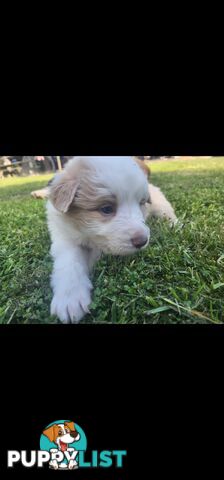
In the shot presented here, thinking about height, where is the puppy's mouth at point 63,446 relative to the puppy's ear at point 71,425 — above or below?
below

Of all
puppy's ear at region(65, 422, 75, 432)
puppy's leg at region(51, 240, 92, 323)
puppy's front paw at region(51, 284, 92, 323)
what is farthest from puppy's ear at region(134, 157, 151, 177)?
puppy's ear at region(65, 422, 75, 432)

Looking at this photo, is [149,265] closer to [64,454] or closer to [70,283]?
[70,283]

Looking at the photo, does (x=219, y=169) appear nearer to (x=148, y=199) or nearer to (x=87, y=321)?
(x=148, y=199)

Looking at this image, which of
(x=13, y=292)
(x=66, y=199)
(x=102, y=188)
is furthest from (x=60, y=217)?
(x=13, y=292)

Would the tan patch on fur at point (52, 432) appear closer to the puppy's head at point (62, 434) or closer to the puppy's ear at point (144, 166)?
the puppy's head at point (62, 434)

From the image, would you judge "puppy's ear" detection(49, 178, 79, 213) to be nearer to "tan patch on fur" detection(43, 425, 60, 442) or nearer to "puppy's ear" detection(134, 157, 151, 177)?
"puppy's ear" detection(134, 157, 151, 177)

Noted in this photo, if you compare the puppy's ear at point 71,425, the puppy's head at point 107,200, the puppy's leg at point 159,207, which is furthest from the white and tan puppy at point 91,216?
the puppy's ear at point 71,425
